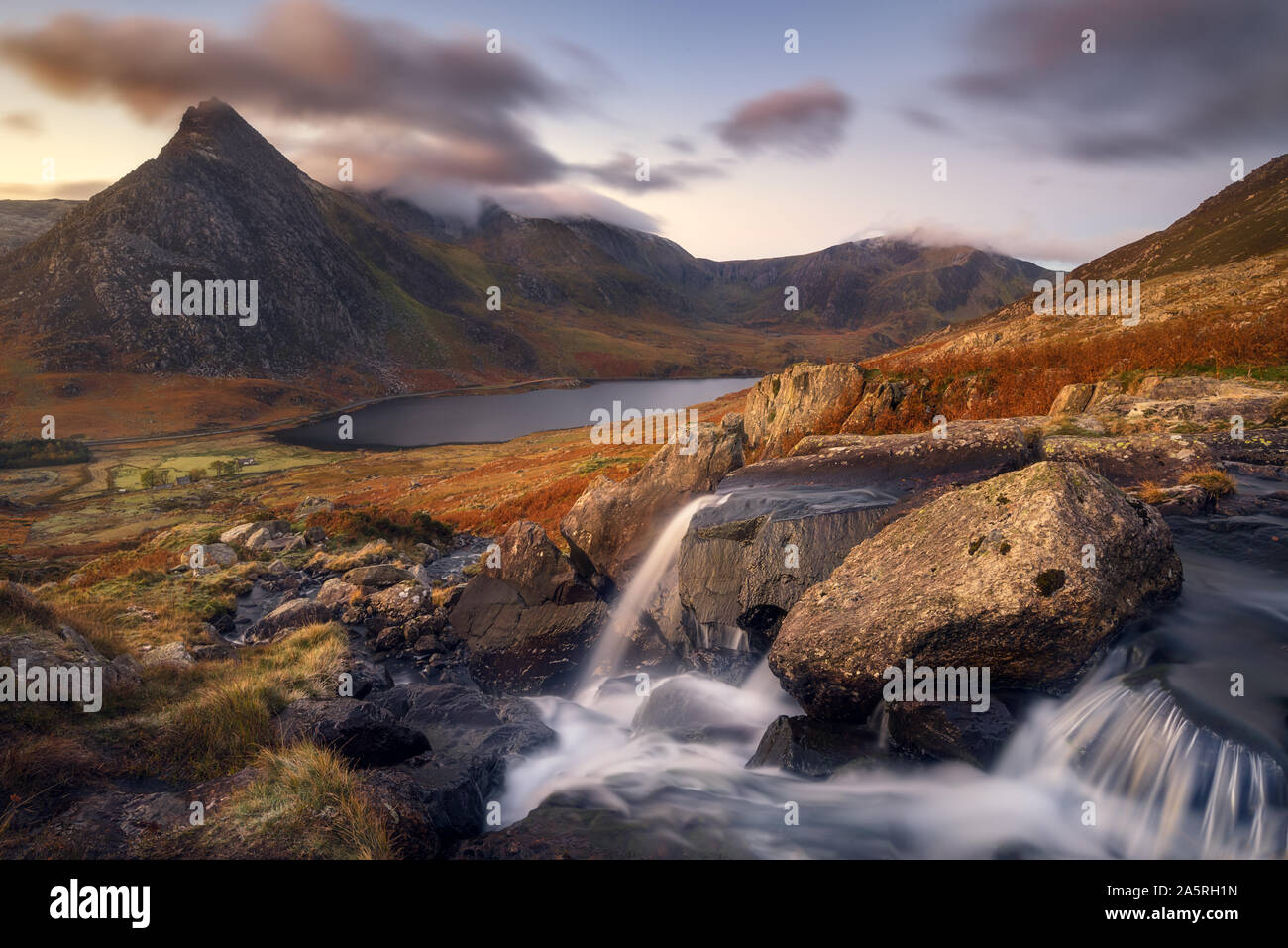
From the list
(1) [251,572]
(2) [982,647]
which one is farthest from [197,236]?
(2) [982,647]

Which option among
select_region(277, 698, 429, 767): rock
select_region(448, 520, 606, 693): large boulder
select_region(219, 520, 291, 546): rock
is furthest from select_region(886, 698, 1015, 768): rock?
select_region(219, 520, 291, 546): rock

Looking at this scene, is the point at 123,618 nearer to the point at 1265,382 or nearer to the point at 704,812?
the point at 704,812

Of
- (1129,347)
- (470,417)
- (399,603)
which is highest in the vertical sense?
(470,417)

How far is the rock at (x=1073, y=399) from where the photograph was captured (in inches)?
891

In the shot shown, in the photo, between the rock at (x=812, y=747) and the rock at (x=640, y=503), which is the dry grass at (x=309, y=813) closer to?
the rock at (x=812, y=747)

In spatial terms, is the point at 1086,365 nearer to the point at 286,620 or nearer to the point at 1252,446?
the point at 1252,446

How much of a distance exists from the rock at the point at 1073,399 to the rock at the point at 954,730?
1727 cm

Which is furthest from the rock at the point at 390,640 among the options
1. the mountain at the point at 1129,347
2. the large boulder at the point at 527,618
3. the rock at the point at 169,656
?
the mountain at the point at 1129,347

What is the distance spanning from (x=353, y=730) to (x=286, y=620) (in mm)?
12290

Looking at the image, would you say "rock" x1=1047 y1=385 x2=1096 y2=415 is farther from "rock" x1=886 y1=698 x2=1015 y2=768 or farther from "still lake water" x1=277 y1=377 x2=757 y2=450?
"still lake water" x1=277 y1=377 x2=757 y2=450

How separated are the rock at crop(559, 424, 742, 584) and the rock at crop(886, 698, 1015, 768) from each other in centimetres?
1058

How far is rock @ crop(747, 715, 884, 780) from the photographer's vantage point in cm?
1065

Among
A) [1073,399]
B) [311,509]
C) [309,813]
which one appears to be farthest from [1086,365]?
[311,509]

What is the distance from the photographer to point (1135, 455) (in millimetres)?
17125
